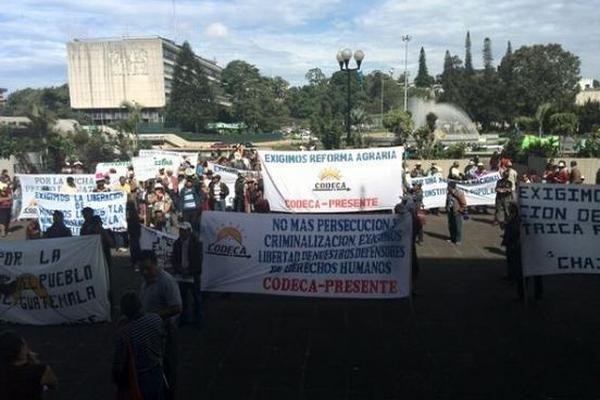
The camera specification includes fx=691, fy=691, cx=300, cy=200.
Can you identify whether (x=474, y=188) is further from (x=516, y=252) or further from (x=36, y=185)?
(x=36, y=185)

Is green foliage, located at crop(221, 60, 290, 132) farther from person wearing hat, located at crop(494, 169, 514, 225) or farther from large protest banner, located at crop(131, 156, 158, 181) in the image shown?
person wearing hat, located at crop(494, 169, 514, 225)

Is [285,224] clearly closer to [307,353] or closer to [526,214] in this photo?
[307,353]

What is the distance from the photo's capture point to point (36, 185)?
18531mm

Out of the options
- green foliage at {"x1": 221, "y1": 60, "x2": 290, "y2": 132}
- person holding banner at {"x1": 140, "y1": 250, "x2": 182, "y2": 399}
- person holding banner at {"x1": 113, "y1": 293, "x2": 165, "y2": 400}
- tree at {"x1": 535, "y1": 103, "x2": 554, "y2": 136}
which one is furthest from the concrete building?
person holding banner at {"x1": 113, "y1": 293, "x2": 165, "y2": 400}

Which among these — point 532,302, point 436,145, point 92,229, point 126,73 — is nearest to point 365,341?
point 532,302

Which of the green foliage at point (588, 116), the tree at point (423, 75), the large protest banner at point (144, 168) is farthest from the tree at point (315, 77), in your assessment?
the large protest banner at point (144, 168)

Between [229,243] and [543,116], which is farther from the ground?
[543,116]

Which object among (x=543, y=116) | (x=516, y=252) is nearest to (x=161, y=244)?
(x=516, y=252)

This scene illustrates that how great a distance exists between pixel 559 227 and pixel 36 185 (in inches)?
550

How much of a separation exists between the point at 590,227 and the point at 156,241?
20.2 feet

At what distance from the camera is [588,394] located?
6.61m

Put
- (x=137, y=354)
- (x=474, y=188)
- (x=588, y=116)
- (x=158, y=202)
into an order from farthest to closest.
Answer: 1. (x=588, y=116)
2. (x=474, y=188)
3. (x=158, y=202)
4. (x=137, y=354)

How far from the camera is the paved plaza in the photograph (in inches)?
271

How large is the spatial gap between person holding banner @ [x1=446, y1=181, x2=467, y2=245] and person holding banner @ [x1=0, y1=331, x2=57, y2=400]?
11.1 m
